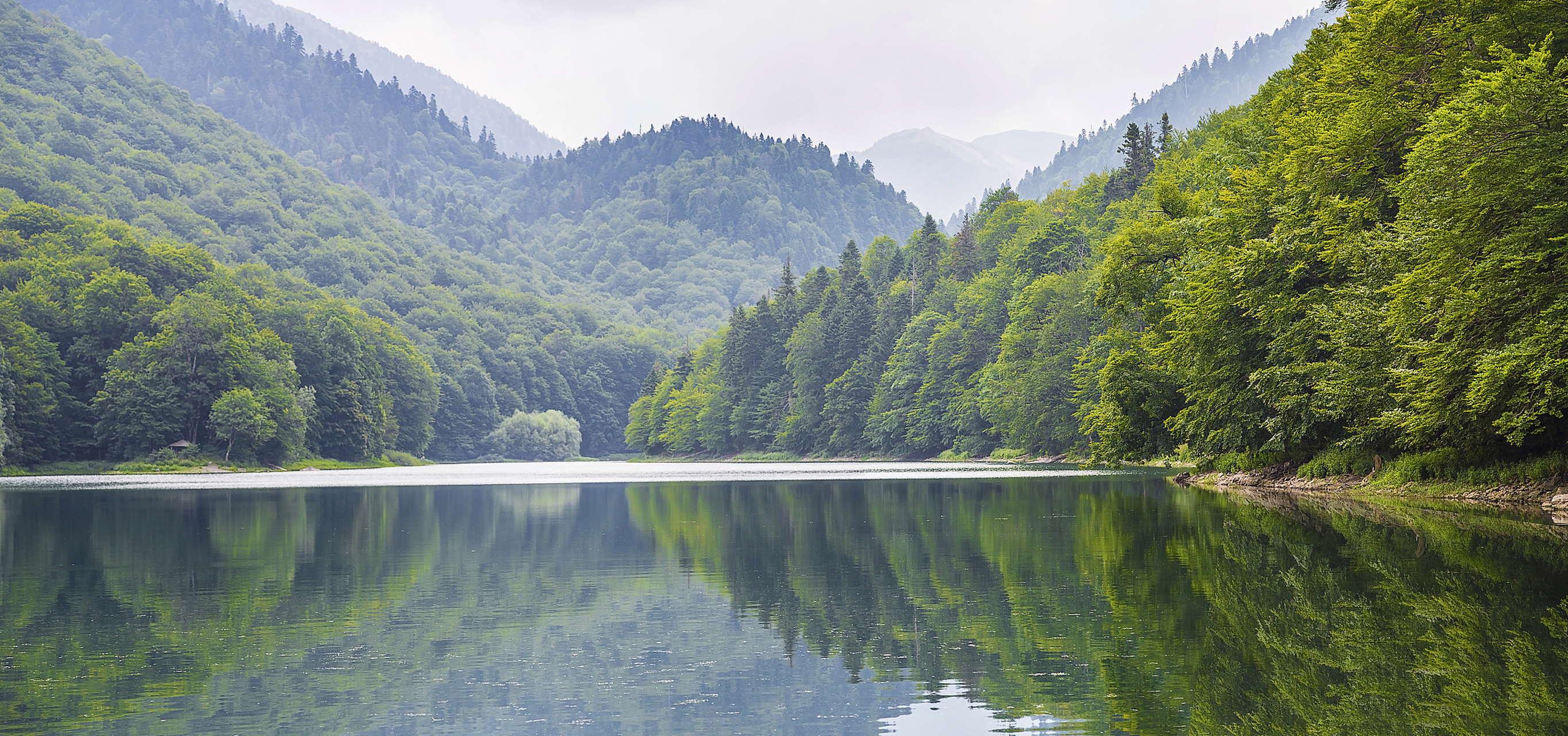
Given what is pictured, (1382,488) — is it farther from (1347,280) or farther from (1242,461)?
(1242,461)

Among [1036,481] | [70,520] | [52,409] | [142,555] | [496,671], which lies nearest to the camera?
[496,671]

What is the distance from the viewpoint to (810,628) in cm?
1533

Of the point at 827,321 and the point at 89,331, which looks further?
the point at 827,321

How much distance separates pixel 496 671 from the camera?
1285 centimetres

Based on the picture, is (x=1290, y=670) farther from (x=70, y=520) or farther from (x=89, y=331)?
(x=89, y=331)

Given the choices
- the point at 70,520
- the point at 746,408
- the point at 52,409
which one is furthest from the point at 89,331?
Answer: the point at 70,520

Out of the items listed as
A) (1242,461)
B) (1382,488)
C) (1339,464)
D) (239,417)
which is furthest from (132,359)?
(1382,488)

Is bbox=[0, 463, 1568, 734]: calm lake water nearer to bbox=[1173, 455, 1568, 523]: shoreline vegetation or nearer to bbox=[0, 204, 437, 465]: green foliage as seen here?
bbox=[1173, 455, 1568, 523]: shoreline vegetation

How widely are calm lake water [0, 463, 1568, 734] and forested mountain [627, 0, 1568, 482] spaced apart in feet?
12.4

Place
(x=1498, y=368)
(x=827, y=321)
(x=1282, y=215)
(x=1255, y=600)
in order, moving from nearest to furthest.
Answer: (x=1255, y=600), (x=1498, y=368), (x=1282, y=215), (x=827, y=321)

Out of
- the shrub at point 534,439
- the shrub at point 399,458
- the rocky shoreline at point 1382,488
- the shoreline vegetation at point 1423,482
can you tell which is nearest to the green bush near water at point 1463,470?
the shoreline vegetation at point 1423,482

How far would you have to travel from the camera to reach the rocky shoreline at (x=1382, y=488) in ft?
92.1

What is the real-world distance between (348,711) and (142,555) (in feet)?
57.0

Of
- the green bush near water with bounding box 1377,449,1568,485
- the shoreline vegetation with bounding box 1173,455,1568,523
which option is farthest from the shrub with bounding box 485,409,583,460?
the green bush near water with bounding box 1377,449,1568,485
